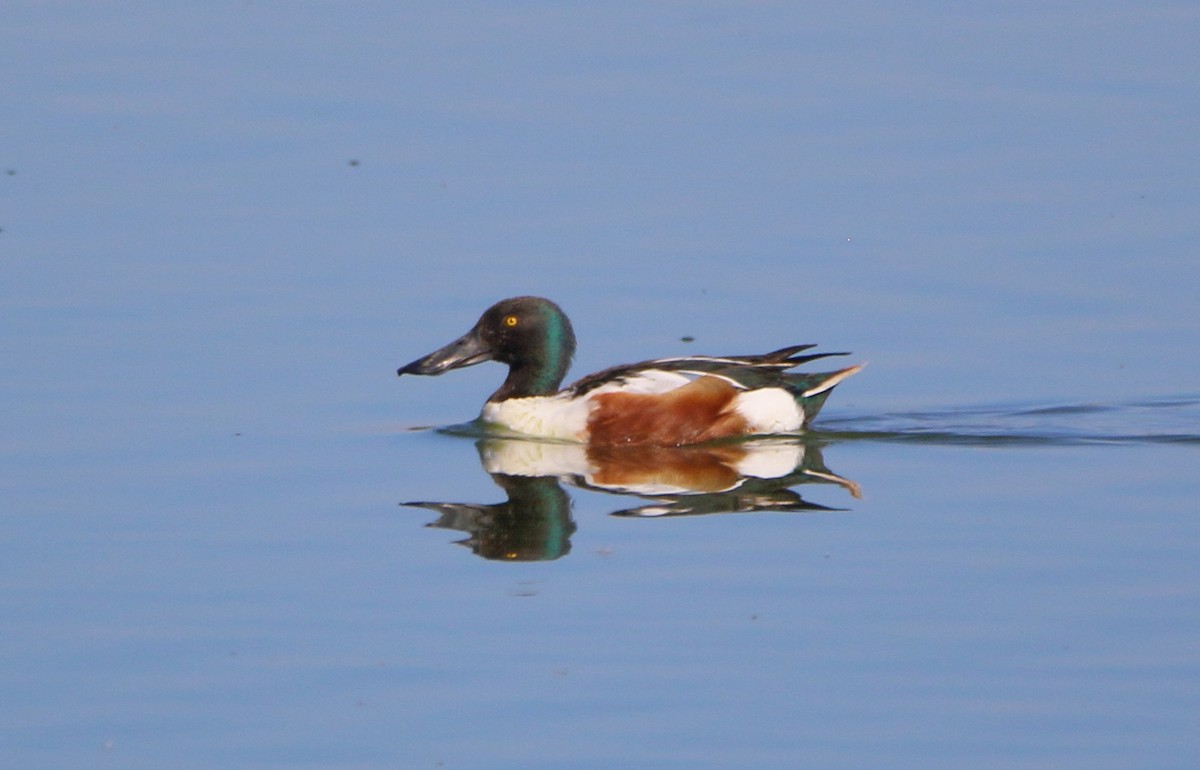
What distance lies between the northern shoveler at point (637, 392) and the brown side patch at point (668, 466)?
15cm

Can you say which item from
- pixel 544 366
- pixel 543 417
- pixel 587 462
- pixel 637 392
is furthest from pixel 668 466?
pixel 544 366

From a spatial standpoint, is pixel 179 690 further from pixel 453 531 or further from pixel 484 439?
pixel 484 439

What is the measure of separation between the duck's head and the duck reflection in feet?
2.24

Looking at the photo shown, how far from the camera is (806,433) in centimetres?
1239

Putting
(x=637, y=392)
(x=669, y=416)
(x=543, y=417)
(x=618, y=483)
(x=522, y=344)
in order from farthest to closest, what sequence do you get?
(x=522, y=344), (x=543, y=417), (x=669, y=416), (x=637, y=392), (x=618, y=483)

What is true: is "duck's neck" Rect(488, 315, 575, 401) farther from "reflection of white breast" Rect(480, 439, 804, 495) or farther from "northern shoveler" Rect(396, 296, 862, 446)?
"reflection of white breast" Rect(480, 439, 804, 495)

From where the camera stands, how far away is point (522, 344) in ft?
42.5

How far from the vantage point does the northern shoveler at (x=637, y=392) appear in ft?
39.9

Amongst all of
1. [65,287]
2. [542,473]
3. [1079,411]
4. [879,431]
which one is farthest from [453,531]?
[65,287]

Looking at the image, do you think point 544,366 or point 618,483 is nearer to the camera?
point 618,483

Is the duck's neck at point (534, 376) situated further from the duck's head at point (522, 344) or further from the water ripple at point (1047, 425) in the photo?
the water ripple at point (1047, 425)

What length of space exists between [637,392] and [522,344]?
1.12 metres

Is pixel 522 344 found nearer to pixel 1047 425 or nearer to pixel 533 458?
pixel 533 458

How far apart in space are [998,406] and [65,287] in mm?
5860
